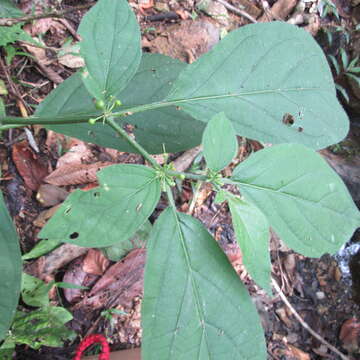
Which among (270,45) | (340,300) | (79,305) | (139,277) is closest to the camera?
(270,45)

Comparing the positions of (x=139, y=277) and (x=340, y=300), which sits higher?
(x=139, y=277)

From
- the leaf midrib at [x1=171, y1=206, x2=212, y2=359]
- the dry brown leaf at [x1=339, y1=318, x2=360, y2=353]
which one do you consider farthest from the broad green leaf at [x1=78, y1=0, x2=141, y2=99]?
the dry brown leaf at [x1=339, y1=318, x2=360, y2=353]

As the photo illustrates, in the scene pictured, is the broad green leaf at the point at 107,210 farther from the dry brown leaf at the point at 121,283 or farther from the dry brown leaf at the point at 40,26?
the dry brown leaf at the point at 40,26

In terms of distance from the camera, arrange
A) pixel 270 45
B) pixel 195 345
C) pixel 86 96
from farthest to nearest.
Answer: pixel 86 96 → pixel 270 45 → pixel 195 345

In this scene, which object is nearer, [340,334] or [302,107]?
[302,107]

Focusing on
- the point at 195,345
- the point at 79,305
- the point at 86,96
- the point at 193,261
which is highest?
the point at 86,96

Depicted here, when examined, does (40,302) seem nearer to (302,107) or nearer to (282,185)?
(282,185)

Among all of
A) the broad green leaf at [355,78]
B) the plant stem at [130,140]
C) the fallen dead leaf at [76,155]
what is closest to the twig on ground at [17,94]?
the fallen dead leaf at [76,155]

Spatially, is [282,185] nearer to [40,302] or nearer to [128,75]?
[128,75]

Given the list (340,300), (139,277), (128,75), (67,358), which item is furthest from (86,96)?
(340,300)
